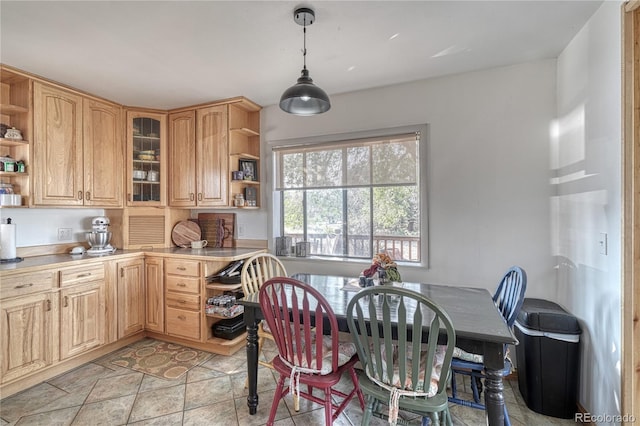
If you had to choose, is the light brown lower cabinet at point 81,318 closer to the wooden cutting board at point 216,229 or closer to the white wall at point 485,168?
the wooden cutting board at point 216,229

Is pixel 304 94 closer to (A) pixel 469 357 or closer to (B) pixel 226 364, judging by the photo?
(A) pixel 469 357

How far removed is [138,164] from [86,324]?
1731 millimetres

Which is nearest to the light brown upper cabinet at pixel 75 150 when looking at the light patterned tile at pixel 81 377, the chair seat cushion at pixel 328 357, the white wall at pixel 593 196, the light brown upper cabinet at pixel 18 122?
the light brown upper cabinet at pixel 18 122

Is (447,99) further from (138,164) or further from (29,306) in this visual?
(29,306)

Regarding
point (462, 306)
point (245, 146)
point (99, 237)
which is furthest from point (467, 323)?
point (99, 237)

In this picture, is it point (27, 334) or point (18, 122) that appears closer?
point (27, 334)

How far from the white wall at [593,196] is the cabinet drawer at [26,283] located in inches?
152

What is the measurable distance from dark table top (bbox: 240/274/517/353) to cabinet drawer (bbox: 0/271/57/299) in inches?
68.7

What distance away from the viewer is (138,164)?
11.1 ft

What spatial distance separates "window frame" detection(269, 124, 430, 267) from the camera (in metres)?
2.68

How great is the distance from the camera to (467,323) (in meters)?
1.52

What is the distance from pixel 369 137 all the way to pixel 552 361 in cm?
222

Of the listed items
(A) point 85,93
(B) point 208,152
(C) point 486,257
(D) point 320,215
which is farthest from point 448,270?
(A) point 85,93

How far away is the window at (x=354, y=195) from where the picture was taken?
2.81 metres
